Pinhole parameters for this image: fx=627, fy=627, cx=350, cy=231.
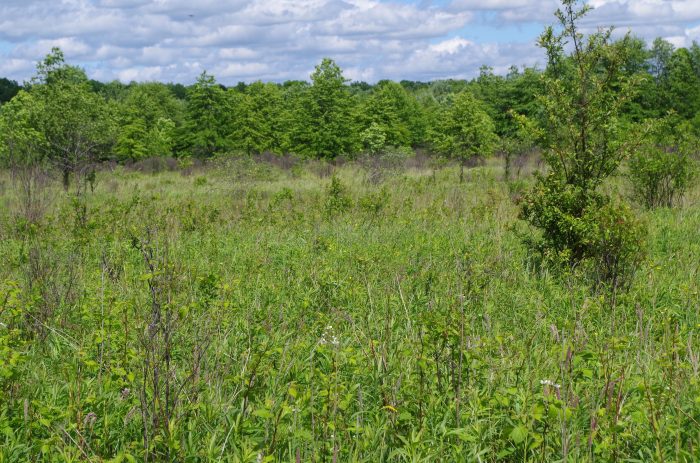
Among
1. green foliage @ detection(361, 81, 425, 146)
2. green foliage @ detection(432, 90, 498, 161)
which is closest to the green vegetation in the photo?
green foliage @ detection(432, 90, 498, 161)

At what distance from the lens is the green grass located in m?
3.09

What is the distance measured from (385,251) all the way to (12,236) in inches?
247

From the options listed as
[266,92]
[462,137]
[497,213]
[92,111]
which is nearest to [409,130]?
[266,92]

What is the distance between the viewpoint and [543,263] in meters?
7.26

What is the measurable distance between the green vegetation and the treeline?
11251 mm

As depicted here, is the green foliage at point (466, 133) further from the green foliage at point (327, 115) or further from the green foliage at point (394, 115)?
the green foliage at point (394, 115)

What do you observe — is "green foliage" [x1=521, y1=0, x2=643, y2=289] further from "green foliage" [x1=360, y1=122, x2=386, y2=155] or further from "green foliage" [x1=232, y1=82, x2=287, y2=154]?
"green foliage" [x1=232, y1=82, x2=287, y2=154]

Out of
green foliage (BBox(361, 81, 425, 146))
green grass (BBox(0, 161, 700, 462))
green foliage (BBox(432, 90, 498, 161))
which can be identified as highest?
green foliage (BBox(361, 81, 425, 146))

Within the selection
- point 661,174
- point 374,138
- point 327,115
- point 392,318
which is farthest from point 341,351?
point 374,138

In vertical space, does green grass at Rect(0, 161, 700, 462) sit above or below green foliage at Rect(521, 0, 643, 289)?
below

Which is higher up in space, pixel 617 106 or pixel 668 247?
pixel 617 106

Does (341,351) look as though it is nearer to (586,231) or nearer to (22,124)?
(586,231)

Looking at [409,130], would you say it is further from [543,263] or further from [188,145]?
[543,263]

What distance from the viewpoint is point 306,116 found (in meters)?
35.1
